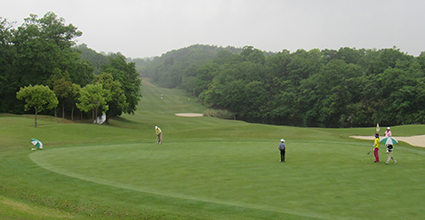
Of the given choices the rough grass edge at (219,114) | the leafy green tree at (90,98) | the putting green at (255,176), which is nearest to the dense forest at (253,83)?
the leafy green tree at (90,98)

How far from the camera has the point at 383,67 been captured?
7912cm

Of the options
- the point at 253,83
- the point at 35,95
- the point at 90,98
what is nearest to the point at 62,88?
the point at 90,98

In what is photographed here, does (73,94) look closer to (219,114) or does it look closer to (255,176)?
(255,176)

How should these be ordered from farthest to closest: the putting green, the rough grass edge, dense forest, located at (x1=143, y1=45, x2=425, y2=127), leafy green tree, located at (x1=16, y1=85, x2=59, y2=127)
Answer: the rough grass edge, dense forest, located at (x1=143, y1=45, x2=425, y2=127), leafy green tree, located at (x1=16, y1=85, x2=59, y2=127), the putting green

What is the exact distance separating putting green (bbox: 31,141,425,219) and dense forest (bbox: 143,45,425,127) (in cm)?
5614

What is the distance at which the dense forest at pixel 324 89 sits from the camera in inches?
2803

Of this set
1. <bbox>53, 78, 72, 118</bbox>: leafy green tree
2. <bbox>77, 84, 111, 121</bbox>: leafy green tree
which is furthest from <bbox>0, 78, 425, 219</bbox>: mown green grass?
<bbox>53, 78, 72, 118</bbox>: leafy green tree

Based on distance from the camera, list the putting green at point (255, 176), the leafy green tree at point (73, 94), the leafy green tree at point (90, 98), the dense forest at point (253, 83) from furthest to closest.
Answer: the dense forest at point (253, 83) → the leafy green tree at point (73, 94) → the leafy green tree at point (90, 98) → the putting green at point (255, 176)

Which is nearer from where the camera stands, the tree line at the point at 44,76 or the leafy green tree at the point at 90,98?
the leafy green tree at the point at 90,98

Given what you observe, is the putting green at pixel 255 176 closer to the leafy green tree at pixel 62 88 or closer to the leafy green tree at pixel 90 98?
the leafy green tree at pixel 90 98

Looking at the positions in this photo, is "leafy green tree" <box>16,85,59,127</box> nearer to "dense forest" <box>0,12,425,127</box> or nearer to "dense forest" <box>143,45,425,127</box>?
"dense forest" <box>0,12,425,127</box>

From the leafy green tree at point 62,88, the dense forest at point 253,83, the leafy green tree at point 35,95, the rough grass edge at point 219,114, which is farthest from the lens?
the rough grass edge at point 219,114

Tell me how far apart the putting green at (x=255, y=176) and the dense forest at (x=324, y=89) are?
5614 centimetres

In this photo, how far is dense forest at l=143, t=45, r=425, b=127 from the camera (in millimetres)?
71188
